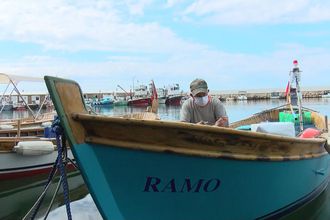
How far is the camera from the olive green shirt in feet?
19.5

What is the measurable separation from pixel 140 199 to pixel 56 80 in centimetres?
158

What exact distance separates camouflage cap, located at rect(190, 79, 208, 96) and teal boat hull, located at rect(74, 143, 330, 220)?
1.25 m

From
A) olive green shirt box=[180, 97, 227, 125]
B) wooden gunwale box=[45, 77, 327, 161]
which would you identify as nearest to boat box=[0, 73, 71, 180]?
olive green shirt box=[180, 97, 227, 125]

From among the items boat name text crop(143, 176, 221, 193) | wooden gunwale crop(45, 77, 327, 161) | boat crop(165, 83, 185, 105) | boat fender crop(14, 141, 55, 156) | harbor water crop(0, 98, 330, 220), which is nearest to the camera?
wooden gunwale crop(45, 77, 327, 161)

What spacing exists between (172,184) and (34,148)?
7.07 meters

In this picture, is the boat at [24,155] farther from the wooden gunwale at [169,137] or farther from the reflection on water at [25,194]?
the wooden gunwale at [169,137]

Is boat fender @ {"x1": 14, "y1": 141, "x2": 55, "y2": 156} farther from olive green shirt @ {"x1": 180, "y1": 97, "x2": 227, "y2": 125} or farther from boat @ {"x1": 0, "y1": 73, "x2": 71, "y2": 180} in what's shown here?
olive green shirt @ {"x1": 180, "y1": 97, "x2": 227, "y2": 125}

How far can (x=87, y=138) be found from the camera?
4.27 metres

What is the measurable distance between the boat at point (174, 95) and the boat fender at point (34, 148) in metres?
54.2

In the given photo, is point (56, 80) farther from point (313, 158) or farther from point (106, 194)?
point (313, 158)

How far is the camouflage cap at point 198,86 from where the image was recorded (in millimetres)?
5648

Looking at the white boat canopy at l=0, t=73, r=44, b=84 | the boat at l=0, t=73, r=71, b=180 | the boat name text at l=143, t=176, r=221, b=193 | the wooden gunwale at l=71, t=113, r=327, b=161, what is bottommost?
the boat at l=0, t=73, r=71, b=180

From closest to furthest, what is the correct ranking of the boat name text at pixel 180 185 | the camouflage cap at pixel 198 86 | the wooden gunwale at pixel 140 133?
the wooden gunwale at pixel 140 133 < the boat name text at pixel 180 185 < the camouflage cap at pixel 198 86

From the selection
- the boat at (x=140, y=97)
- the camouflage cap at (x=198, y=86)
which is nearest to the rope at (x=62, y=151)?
the camouflage cap at (x=198, y=86)
